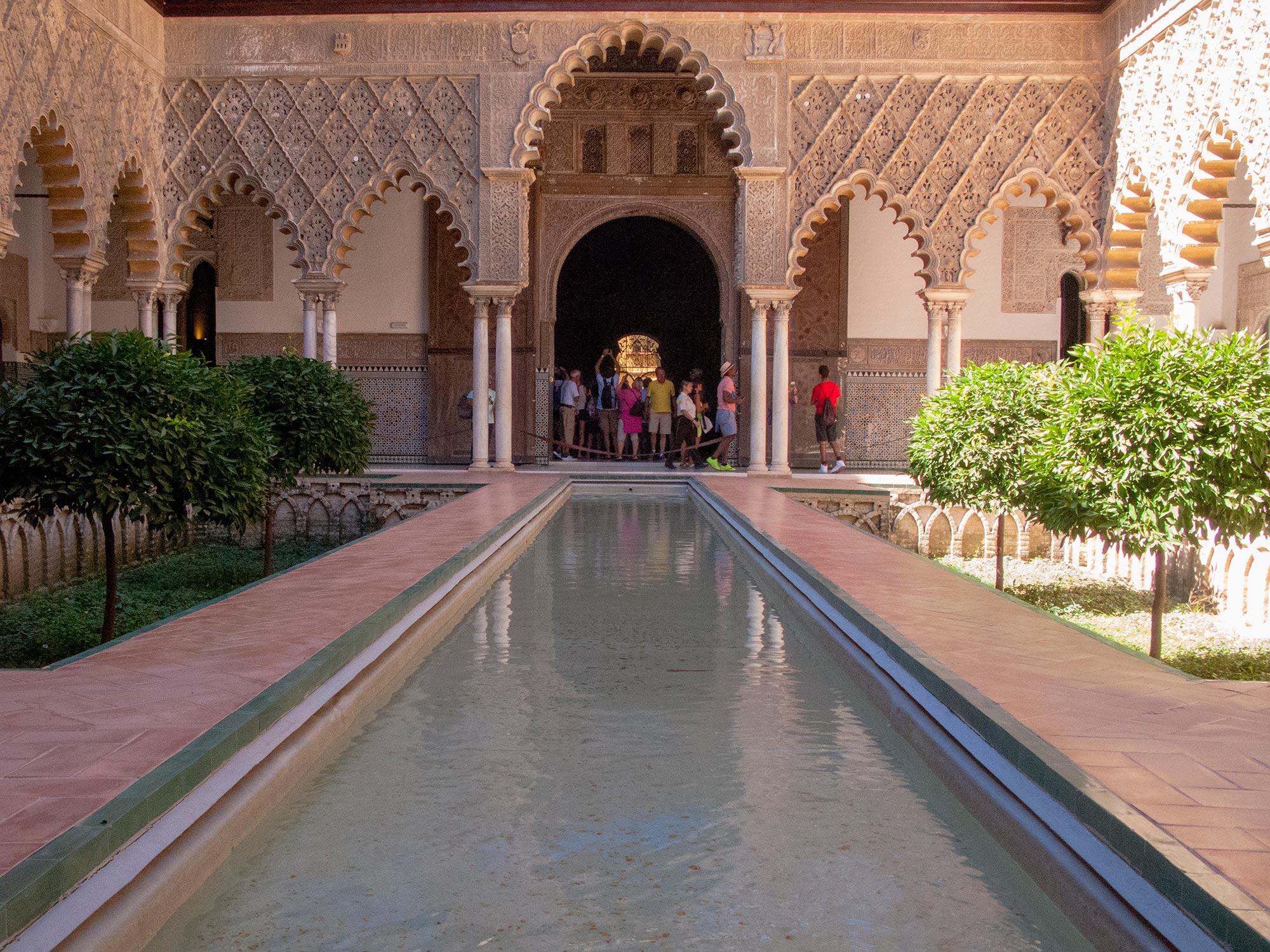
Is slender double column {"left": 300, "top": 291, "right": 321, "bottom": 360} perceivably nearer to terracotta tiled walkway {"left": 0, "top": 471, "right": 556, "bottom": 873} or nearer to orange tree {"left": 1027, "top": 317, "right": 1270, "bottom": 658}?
terracotta tiled walkway {"left": 0, "top": 471, "right": 556, "bottom": 873}

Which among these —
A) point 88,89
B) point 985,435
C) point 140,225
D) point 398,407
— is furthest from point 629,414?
point 985,435

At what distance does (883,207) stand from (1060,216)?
5.78 feet

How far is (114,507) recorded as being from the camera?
560cm

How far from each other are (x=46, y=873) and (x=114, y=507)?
4192mm

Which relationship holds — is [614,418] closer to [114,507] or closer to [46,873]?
[114,507]

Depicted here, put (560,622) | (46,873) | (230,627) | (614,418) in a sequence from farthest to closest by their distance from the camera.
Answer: (614,418) < (560,622) < (230,627) < (46,873)

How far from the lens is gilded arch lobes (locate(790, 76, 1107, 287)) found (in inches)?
448

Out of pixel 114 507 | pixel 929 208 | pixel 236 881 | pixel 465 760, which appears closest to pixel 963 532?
pixel 929 208

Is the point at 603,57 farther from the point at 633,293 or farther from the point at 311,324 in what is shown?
the point at 633,293

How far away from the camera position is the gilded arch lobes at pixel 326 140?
11.5 m

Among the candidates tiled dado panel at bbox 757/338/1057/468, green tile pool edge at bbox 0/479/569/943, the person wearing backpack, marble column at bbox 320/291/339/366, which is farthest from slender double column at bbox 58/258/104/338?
green tile pool edge at bbox 0/479/569/943

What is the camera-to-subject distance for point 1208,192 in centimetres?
967

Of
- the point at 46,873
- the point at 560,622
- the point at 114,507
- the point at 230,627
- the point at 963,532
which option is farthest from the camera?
the point at 963,532

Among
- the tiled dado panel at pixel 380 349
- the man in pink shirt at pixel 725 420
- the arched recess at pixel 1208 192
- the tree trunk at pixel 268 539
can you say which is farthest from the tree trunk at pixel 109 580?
the tiled dado panel at pixel 380 349
